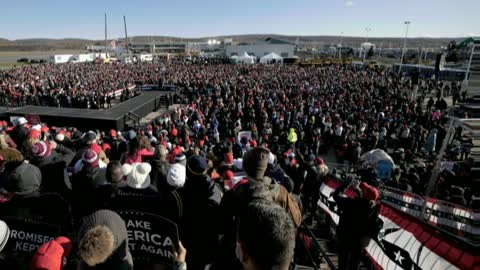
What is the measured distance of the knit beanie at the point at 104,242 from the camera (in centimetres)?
194

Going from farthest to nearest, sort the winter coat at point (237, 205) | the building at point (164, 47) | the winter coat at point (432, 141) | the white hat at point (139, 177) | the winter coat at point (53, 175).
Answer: the building at point (164, 47)
the winter coat at point (432, 141)
the winter coat at point (53, 175)
the white hat at point (139, 177)
the winter coat at point (237, 205)

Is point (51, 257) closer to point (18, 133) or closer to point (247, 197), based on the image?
point (247, 197)

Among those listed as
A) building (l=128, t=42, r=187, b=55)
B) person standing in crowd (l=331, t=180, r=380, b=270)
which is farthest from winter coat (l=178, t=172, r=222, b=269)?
building (l=128, t=42, r=187, b=55)

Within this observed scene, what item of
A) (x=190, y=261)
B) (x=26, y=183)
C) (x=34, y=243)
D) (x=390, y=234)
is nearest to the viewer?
(x=190, y=261)

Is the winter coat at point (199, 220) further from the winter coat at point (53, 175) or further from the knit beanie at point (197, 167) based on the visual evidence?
the winter coat at point (53, 175)

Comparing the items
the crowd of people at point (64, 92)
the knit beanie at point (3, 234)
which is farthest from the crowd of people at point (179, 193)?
the crowd of people at point (64, 92)

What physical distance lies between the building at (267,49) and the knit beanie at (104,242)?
9255cm

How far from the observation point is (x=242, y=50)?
92.9 meters

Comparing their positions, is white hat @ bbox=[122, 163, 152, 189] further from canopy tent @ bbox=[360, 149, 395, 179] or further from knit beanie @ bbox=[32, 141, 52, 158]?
canopy tent @ bbox=[360, 149, 395, 179]

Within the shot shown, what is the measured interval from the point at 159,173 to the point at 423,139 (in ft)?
44.9

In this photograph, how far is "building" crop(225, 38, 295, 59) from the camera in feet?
298

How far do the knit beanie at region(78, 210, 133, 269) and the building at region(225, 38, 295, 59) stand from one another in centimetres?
9255

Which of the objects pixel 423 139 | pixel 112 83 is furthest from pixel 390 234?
pixel 112 83

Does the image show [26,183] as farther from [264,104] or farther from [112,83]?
[112,83]
